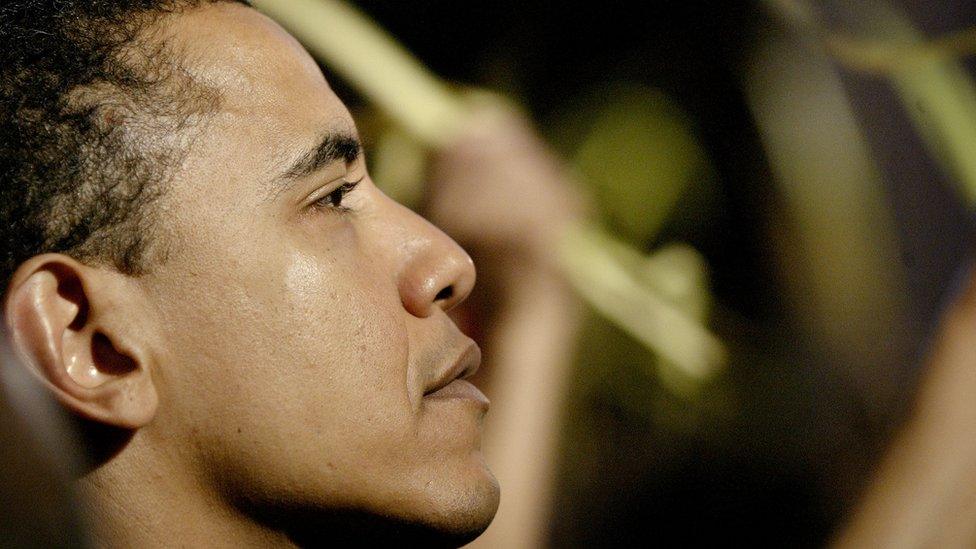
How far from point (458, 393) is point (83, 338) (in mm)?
289

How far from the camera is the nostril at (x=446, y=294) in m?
0.68


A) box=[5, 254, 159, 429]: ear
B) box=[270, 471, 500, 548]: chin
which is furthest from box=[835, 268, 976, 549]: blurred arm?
box=[5, 254, 159, 429]: ear

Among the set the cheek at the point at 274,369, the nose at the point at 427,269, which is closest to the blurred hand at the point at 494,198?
the nose at the point at 427,269

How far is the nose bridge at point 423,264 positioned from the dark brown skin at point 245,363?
0.11 ft

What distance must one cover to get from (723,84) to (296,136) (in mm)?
778

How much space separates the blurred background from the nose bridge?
0.44 m

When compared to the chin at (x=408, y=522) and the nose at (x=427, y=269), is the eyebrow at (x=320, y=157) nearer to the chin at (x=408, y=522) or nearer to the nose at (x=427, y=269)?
the nose at (x=427, y=269)

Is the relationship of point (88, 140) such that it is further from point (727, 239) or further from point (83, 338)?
point (727, 239)

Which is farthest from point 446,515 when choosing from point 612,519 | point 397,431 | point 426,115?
point 612,519

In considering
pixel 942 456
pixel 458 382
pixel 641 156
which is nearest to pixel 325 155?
pixel 458 382

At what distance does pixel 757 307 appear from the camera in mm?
1205

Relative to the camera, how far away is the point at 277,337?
0.58 m

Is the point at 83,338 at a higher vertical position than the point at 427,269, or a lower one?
lower

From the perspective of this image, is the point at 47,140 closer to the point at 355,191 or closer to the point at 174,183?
the point at 174,183
